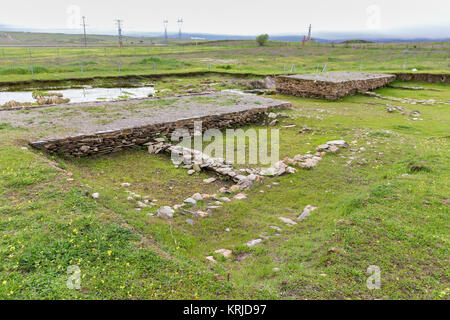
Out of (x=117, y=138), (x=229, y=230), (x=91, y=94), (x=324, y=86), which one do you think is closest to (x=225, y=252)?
(x=229, y=230)

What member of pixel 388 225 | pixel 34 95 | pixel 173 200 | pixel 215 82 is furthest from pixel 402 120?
pixel 34 95

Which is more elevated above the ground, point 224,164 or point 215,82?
point 215,82

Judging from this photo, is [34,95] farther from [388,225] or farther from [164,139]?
[388,225]

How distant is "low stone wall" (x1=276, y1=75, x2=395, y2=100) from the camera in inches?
825

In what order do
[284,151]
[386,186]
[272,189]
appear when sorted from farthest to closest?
[284,151] < [272,189] < [386,186]

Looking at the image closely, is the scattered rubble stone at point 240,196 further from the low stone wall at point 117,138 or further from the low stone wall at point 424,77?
the low stone wall at point 424,77

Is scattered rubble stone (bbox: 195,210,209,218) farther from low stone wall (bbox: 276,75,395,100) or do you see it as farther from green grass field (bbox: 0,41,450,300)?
low stone wall (bbox: 276,75,395,100)

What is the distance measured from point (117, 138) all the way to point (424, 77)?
94.3 feet

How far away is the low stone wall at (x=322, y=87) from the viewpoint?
21.0 meters

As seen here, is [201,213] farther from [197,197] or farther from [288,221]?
[288,221]

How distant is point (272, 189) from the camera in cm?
822

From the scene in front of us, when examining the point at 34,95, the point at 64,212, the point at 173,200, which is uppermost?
the point at 34,95

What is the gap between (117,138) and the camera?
10.9m

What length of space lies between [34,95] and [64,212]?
2312 centimetres
